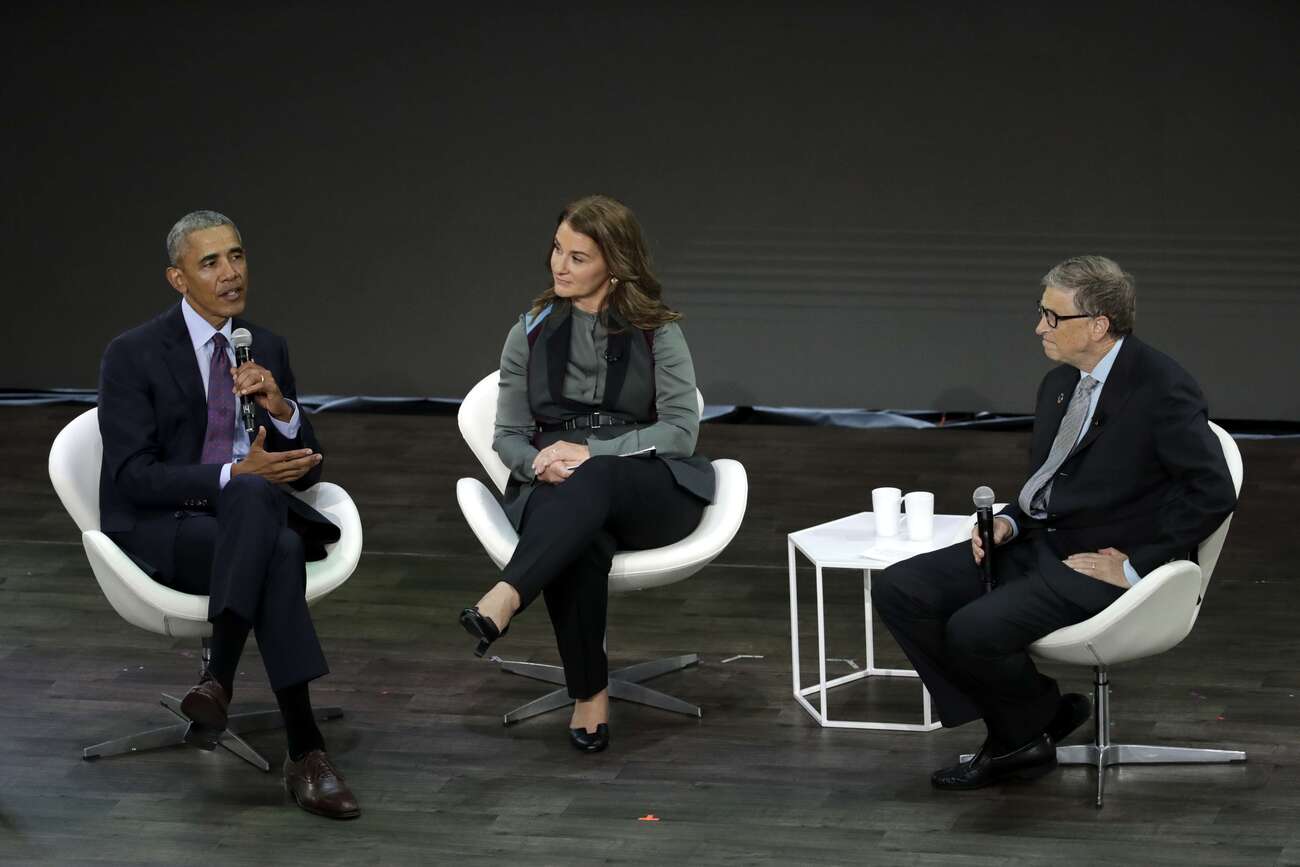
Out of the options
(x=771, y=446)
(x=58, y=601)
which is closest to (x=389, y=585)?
(x=58, y=601)

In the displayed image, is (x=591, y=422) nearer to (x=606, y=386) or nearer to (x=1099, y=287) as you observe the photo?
(x=606, y=386)

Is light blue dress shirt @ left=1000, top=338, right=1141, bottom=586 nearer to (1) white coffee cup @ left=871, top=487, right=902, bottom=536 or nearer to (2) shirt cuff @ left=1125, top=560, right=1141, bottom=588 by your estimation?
(2) shirt cuff @ left=1125, top=560, right=1141, bottom=588

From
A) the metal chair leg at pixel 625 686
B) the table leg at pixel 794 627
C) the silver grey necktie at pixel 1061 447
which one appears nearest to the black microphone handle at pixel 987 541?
the silver grey necktie at pixel 1061 447

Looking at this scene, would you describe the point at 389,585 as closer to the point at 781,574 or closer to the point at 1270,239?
the point at 781,574

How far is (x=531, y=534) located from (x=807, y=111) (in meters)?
4.17

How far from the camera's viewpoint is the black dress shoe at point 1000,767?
3.72m

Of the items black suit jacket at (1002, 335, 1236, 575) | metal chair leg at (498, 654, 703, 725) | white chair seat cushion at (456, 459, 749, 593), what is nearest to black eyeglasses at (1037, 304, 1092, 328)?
black suit jacket at (1002, 335, 1236, 575)

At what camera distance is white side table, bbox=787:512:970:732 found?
4.07m

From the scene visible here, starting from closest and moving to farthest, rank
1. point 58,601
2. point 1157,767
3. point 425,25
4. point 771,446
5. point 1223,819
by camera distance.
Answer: point 1223,819, point 1157,767, point 58,601, point 771,446, point 425,25

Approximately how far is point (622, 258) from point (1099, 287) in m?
1.17

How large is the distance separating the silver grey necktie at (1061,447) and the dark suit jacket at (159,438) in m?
1.59

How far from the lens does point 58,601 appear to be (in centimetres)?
520

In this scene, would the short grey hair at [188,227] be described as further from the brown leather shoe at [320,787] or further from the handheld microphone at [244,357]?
the brown leather shoe at [320,787]

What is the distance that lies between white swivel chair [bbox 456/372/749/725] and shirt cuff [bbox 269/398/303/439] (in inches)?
16.1
